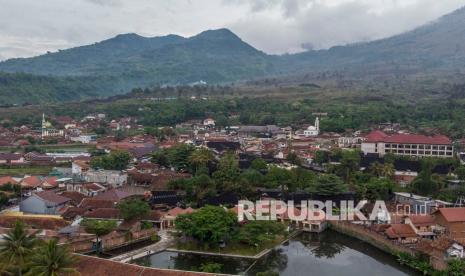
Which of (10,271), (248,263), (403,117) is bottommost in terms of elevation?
(248,263)

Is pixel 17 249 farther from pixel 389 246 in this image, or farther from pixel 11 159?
pixel 11 159

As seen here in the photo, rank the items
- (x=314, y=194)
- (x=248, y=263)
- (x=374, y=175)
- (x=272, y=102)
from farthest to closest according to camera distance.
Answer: (x=272, y=102) → (x=374, y=175) → (x=314, y=194) → (x=248, y=263)

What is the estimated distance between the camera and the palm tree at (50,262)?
15.5 meters

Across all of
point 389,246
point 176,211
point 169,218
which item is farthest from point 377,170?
point 169,218

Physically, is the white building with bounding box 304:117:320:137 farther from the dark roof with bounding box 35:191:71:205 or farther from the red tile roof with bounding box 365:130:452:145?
the dark roof with bounding box 35:191:71:205

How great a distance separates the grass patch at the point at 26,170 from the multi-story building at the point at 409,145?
28.3 metres

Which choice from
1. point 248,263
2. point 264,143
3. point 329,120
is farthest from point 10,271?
point 329,120

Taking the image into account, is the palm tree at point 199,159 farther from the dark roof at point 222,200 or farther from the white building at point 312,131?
the white building at point 312,131

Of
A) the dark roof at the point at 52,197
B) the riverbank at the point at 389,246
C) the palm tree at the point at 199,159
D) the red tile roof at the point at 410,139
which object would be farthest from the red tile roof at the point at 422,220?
the red tile roof at the point at 410,139

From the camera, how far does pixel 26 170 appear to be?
4444 cm

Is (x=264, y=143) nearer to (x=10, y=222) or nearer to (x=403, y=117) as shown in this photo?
(x=403, y=117)

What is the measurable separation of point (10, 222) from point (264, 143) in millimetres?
34163

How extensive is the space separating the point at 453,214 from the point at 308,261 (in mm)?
7682

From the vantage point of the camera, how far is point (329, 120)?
6619 cm
